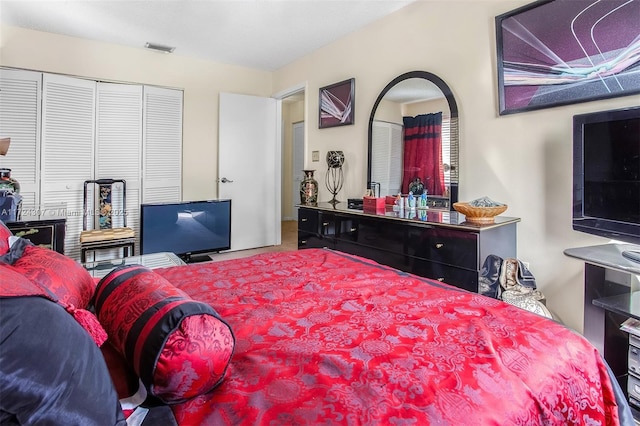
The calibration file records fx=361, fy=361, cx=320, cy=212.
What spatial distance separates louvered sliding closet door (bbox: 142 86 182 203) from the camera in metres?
4.48

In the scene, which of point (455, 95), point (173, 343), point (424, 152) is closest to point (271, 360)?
point (173, 343)

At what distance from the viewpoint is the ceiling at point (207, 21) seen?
3222mm

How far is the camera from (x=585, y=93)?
2102 mm

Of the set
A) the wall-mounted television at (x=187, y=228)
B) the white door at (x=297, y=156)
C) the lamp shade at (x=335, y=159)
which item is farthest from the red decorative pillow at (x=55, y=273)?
the white door at (x=297, y=156)

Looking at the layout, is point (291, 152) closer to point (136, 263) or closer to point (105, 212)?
point (105, 212)

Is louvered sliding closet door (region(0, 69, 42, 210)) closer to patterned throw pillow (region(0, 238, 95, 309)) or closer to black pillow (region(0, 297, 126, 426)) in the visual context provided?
patterned throw pillow (region(0, 238, 95, 309))

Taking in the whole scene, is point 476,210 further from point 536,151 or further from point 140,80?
point 140,80

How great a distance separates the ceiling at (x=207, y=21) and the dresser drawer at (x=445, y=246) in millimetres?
Result: 2111

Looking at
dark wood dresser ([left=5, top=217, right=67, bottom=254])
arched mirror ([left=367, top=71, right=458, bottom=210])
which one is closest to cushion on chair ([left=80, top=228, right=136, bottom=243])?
dark wood dresser ([left=5, top=217, right=67, bottom=254])

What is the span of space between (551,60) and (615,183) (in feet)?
2.88

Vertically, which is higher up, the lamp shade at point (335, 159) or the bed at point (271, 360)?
the lamp shade at point (335, 159)

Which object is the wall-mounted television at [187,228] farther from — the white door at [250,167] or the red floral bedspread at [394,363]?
the red floral bedspread at [394,363]

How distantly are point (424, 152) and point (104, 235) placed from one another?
3302 mm

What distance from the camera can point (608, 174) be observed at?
6.25ft
